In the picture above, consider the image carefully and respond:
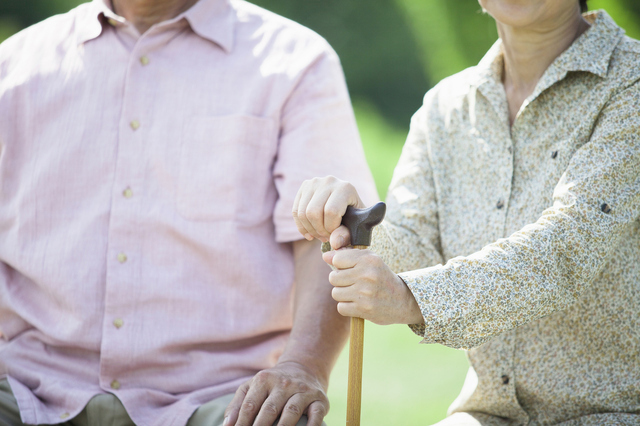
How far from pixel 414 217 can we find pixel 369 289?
553mm

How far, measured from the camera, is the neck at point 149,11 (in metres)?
2.10

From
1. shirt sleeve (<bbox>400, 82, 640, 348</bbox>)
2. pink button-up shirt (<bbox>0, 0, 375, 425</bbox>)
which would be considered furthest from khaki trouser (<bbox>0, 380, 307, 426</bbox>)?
shirt sleeve (<bbox>400, 82, 640, 348</bbox>)

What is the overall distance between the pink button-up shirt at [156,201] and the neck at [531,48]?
0.46 m

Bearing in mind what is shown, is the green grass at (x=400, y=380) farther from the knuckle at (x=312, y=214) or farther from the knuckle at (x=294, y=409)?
the knuckle at (x=312, y=214)

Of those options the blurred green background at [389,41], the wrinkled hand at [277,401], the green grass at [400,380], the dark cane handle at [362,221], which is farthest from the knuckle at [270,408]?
the blurred green background at [389,41]

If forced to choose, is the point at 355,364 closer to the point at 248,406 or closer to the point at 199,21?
the point at 248,406

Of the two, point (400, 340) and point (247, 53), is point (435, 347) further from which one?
point (247, 53)

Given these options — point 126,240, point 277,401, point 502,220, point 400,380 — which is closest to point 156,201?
point 126,240

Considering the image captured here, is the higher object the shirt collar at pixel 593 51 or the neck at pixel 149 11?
the neck at pixel 149 11

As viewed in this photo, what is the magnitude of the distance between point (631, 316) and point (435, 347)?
2390 mm

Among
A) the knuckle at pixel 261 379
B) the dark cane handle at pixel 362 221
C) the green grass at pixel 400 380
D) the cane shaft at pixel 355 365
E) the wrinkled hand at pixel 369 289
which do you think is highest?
the dark cane handle at pixel 362 221

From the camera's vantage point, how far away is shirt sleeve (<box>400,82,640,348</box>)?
1.47 metres

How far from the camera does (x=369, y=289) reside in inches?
55.9

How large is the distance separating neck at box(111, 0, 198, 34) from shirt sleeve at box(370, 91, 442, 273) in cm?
77
